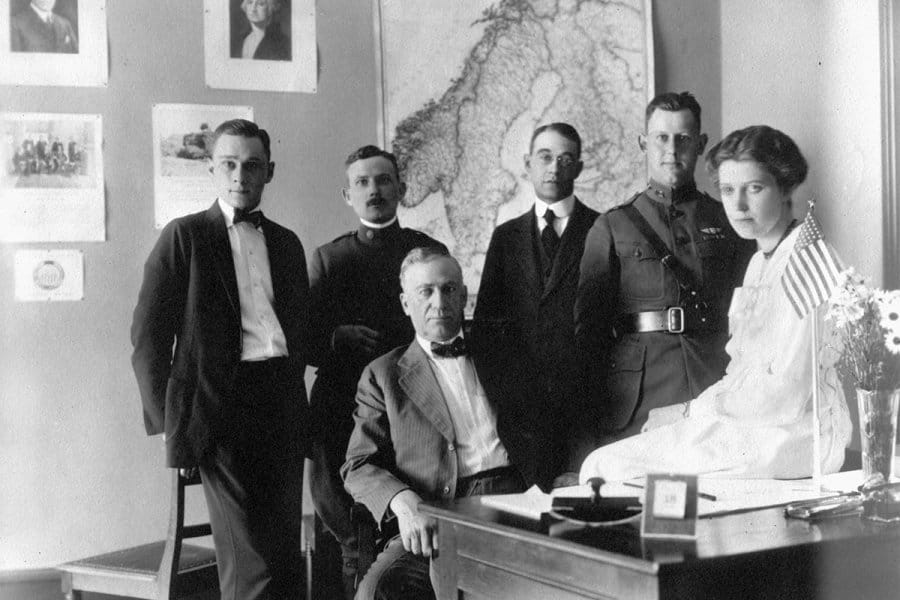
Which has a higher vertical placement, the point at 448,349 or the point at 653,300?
the point at 653,300

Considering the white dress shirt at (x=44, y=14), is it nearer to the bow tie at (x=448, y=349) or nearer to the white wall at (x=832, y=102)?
the bow tie at (x=448, y=349)

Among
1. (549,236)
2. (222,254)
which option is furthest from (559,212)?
(222,254)

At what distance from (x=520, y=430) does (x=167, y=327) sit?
1.20 metres

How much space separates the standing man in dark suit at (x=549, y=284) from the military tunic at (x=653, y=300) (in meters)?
0.17

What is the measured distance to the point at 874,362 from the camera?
6.70 ft

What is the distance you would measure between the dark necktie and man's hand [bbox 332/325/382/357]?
0.70 meters

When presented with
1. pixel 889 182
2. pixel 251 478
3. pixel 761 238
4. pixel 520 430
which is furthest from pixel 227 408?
pixel 889 182

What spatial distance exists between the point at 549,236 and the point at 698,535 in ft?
6.50

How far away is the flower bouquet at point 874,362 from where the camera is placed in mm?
2020

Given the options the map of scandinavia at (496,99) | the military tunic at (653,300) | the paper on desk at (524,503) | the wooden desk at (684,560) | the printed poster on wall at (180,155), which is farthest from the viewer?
the map of scandinavia at (496,99)

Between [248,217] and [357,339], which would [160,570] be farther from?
[248,217]

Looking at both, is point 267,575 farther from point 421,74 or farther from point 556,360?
point 421,74

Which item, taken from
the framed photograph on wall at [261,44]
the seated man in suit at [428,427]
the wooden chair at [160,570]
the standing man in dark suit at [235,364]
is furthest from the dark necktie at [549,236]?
the wooden chair at [160,570]

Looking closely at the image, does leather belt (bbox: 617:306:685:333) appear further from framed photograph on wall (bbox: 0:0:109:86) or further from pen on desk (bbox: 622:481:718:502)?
framed photograph on wall (bbox: 0:0:109:86)
